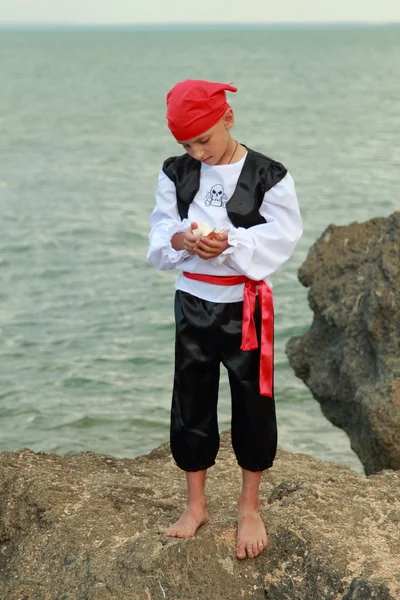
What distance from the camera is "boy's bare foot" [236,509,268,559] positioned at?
3527 millimetres

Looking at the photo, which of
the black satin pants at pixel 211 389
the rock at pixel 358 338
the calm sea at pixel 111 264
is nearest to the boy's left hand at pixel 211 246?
the black satin pants at pixel 211 389

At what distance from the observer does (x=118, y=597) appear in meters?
3.44

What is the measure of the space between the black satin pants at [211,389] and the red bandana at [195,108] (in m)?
0.60

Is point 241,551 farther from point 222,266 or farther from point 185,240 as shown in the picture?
point 185,240

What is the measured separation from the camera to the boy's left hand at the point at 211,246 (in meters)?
3.38

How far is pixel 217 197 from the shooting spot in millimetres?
3549

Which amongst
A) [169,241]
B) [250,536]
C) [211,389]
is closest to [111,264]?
[211,389]

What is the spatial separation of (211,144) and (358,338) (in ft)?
8.65

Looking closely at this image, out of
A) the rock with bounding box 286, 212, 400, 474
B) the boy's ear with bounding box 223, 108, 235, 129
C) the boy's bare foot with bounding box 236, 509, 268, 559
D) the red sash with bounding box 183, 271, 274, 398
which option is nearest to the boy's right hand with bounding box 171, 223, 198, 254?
the red sash with bounding box 183, 271, 274, 398

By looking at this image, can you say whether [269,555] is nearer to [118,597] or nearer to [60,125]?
[118,597]

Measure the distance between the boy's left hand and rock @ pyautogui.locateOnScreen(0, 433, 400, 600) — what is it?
104cm

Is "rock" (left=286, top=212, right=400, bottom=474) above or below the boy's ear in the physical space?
below

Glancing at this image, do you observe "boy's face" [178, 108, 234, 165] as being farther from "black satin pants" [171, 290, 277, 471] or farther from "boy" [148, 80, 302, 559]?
"black satin pants" [171, 290, 277, 471]

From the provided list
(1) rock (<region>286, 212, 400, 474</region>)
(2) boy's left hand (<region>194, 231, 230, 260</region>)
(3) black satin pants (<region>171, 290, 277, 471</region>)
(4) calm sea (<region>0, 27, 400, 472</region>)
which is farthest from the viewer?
(4) calm sea (<region>0, 27, 400, 472</region>)
